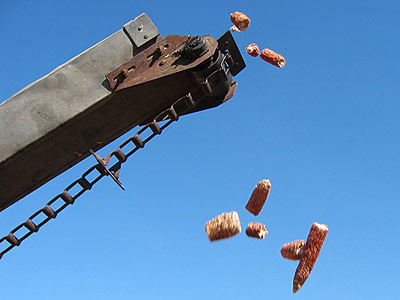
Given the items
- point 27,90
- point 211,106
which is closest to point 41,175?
point 27,90

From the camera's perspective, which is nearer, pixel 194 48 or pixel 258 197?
pixel 194 48

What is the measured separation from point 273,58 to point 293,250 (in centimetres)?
268

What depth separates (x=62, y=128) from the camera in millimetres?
4391

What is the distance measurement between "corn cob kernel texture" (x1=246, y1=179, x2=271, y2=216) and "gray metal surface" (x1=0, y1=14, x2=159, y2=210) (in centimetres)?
238

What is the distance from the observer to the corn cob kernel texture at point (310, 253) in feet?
19.3

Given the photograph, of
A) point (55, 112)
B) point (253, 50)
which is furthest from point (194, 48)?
point (253, 50)

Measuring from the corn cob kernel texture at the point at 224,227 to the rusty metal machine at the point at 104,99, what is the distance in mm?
1626

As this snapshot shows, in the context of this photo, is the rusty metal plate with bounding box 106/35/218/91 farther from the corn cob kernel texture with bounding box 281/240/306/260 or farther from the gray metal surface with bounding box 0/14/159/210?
the corn cob kernel texture with bounding box 281/240/306/260

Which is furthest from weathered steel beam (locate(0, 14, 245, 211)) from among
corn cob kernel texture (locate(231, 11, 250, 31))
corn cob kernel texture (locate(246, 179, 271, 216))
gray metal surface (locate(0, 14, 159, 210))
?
corn cob kernel texture (locate(246, 179, 271, 216))

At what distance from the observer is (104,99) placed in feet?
14.5

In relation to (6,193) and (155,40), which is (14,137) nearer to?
(6,193)

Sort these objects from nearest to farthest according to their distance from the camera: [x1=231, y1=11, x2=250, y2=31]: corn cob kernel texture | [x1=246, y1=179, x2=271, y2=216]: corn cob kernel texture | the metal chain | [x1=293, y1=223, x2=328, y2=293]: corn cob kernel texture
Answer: the metal chain
[x1=231, y1=11, x2=250, y2=31]: corn cob kernel texture
[x1=293, y1=223, x2=328, y2=293]: corn cob kernel texture
[x1=246, y1=179, x2=271, y2=216]: corn cob kernel texture

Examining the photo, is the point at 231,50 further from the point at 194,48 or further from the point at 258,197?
the point at 258,197

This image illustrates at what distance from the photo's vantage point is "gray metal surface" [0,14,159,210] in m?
4.41
